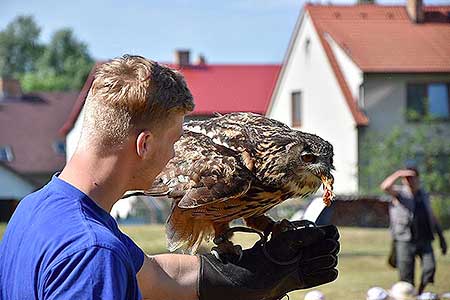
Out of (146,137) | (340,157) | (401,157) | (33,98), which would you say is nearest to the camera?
(146,137)

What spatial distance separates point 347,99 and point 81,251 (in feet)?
111

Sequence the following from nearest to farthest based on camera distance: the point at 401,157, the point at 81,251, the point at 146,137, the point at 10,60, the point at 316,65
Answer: the point at 81,251
the point at 146,137
the point at 401,157
the point at 316,65
the point at 10,60

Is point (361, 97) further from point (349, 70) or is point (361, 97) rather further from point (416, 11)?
point (416, 11)

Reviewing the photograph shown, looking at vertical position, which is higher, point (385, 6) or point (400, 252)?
point (385, 6)

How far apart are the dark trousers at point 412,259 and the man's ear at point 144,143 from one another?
1054 cm

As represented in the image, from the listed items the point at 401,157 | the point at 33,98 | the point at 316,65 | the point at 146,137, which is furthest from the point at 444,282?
the point at 33,98

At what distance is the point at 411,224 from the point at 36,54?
333 feet

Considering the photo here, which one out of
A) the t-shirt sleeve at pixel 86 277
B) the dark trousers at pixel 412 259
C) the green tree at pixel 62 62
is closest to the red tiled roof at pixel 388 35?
the dark trousers at pixel 412 259

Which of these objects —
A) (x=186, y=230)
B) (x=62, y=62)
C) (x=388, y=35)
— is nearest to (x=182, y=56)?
(x=388, y=35)

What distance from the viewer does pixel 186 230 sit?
4.92m

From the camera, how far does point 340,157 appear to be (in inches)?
1409

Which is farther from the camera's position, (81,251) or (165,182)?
(165,182)

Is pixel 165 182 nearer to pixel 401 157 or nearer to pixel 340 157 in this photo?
pixel 401 157

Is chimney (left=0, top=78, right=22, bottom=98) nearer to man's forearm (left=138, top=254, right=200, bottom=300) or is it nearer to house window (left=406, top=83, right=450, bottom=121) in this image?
house window (left=406, top=83, right=450, bottom=121)
